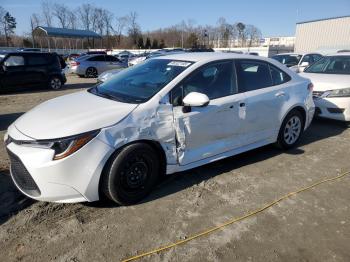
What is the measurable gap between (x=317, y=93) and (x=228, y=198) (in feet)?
14.0

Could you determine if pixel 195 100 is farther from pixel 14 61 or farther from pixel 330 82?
pixel 14 61

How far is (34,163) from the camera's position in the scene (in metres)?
2.99

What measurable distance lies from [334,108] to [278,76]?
2398 millimetres

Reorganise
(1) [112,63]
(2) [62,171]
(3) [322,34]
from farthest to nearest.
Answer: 1. (3) [322,34]
2. (1) [112,63]
3. (2) [62,171]

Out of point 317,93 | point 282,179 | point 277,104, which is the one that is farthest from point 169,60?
point 317,93

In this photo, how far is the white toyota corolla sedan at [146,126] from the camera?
3.06 meters

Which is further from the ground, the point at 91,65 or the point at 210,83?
the point at 210,83

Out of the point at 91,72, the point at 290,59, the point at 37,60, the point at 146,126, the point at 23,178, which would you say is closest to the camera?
the point at 23,178

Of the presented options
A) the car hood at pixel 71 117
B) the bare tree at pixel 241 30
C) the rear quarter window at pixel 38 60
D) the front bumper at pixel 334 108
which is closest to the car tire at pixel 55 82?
the rear quarter window at pixel 38 60

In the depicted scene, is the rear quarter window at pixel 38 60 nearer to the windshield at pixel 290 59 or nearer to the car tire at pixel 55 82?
the car tire at pixel 55 82

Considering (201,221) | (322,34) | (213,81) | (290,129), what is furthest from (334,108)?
(322,34)

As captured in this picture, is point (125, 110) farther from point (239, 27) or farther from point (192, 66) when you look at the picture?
point (239, 27)

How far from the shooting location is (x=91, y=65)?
19297mm

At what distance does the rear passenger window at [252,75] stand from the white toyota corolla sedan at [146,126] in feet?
0.05
